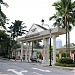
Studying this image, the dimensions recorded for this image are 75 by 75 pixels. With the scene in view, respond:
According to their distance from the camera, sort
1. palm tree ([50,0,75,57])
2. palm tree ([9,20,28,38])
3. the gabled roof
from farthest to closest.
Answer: palm tree ([9,20,28,38]), the gabled roof, palm tree ([50,0,75,57])

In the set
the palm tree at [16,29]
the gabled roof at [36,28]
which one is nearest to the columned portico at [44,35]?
the gabled roof at [36,28]

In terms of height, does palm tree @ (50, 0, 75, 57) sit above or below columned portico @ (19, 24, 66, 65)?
above

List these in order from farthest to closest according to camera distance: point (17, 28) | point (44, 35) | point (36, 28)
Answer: point (17, 28), point (36, 28), point (44, 35)

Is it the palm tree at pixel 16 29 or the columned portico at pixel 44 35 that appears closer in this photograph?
the columned portico at pixel 44 35

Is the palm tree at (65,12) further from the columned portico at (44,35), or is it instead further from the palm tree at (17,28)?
the palm tree at (17,28)

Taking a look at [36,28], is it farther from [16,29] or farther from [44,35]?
[16,29]

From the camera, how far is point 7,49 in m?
78.8

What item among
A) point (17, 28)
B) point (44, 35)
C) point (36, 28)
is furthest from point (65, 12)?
point (17, 28)

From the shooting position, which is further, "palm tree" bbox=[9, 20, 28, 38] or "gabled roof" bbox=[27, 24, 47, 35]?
"palm tree" bbox=[9, 20, 28, 38]

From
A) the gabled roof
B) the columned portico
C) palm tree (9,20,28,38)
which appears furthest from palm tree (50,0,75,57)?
palm tree (9,20,28,38)

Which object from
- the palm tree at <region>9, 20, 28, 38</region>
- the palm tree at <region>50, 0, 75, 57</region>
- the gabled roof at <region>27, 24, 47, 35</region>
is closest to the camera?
the palm tree at <region>50, 0, 75, 57</region>

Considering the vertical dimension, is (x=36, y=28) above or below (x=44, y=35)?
above

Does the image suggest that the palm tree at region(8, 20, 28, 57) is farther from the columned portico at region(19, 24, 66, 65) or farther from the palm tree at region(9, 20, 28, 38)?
the columned portico at region(19, 24, 66, 65)

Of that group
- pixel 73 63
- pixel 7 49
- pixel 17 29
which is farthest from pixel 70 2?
pixel 7 49
